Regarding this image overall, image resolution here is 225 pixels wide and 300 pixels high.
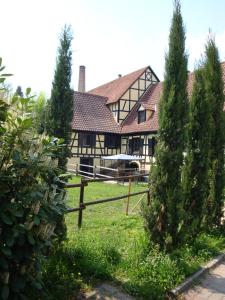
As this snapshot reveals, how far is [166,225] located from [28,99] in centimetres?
344

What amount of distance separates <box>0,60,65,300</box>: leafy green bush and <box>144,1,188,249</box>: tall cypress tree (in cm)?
267

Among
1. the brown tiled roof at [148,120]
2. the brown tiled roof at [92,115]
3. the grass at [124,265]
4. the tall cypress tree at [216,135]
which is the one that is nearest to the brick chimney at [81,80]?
the brown tiled roof at [92,115]

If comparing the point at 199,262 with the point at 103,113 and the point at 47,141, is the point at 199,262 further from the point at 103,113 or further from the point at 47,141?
the point at 103,113

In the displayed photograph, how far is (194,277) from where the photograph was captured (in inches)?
181

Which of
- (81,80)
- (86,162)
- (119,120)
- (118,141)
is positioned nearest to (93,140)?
(86,162)

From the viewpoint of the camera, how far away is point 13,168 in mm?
2758

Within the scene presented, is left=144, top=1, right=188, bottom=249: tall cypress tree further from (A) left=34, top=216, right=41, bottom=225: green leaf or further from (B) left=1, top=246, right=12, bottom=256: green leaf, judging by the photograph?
(B) left=1, top=246, right=12, bottom=256: green leaf

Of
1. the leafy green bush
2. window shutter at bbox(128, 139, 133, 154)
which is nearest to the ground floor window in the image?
window shutter at bbox(128, 139, 133, 154)

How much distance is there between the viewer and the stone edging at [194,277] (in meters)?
4.13

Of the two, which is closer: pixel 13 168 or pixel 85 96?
pixel 13 168

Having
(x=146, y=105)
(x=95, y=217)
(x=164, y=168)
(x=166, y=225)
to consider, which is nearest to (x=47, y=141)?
(x=164, y=168)

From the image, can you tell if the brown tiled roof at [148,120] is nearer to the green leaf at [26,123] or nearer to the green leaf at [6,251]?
the green leaf at [26,123]

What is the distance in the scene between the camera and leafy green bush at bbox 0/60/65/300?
258 centimetres

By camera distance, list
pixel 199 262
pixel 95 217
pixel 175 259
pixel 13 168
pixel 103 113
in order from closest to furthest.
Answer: pixel 13 168 < pixel 175 259 < pixel 199 262 < pixel 95 217 < pixel 103 113
